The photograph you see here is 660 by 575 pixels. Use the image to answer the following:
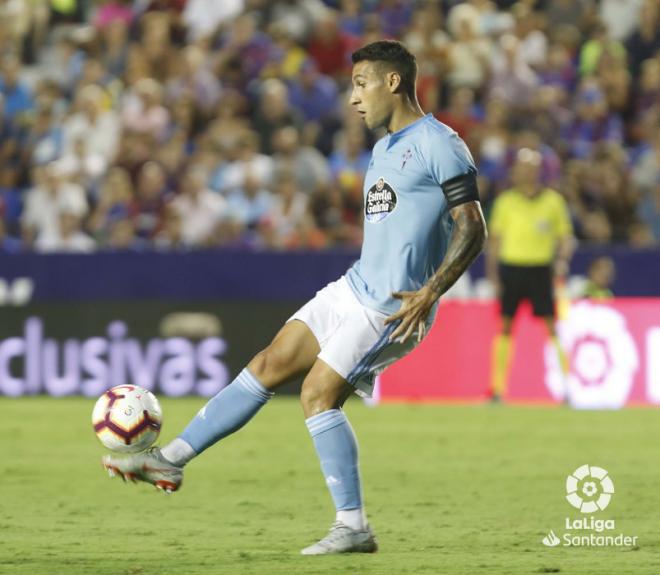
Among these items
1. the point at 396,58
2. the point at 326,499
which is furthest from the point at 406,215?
the point at 326,499

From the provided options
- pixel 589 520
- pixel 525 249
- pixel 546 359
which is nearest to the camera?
pixel 589 520

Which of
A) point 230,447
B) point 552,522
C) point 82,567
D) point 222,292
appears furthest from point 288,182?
point 82,567

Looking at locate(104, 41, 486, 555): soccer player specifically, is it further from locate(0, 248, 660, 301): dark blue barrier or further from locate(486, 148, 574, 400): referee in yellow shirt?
locate(0, 248, 660, 301): dark blue barrier

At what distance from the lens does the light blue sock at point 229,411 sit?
688cm

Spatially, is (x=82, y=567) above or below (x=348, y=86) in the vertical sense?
below

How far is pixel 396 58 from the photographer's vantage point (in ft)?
22.4

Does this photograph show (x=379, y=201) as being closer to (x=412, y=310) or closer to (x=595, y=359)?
(x=412, y=310)

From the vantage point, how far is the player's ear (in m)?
6.81

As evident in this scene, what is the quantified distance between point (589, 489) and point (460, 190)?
9.54 feet

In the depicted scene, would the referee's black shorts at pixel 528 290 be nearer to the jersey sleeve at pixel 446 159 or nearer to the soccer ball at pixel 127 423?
the soccer ball at pixel 127 423

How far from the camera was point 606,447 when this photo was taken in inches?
449

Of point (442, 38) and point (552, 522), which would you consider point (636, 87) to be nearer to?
point (442, 38)

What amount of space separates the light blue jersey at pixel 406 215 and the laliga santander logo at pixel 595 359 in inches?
342

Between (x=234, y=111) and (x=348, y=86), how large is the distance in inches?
58.1
